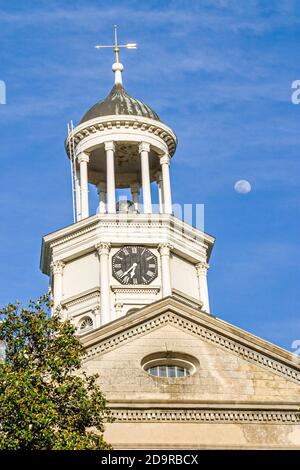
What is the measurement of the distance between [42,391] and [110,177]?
26.0 metres

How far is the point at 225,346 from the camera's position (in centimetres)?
4312

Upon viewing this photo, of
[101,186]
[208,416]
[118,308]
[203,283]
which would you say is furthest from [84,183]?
[208,416]

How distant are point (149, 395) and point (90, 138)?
69.7 feet

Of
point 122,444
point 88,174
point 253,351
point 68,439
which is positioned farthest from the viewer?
point 88,174

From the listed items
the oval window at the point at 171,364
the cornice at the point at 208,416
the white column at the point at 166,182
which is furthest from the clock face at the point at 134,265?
the cornice at the point at 208,416

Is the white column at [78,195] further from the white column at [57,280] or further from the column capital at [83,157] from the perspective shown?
the white column at [57,280]

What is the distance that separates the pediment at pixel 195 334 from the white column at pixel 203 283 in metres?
13.1

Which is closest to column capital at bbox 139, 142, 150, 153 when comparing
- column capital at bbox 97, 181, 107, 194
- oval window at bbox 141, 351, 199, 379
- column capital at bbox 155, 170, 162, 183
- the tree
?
column capital at bbox 155, 170, 162, 183

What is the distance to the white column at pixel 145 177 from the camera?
58.5 metres

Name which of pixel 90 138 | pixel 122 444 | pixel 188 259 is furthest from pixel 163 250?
pixel 122 444

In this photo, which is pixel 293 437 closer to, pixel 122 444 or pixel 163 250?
pixel 122 444

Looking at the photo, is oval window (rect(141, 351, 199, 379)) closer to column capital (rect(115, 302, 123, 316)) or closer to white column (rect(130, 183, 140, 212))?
column capital (rect(115, 302, 123, 316))

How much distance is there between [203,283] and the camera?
57.5 meters

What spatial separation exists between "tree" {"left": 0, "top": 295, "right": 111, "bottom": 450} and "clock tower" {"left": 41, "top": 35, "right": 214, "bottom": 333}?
18187 millimetres
